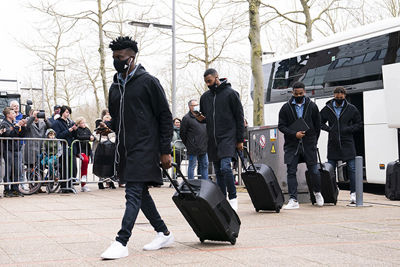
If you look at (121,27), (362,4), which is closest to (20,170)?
(362,4)

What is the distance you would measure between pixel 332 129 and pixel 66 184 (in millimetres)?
6013

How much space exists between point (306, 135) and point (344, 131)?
1051mm

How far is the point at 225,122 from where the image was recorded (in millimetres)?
8273

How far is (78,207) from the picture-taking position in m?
10.4

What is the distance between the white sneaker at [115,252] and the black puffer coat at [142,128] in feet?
1.96

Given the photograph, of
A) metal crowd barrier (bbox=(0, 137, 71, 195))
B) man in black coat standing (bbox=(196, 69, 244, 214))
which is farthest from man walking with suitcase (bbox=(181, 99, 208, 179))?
man in black coat standing (bbox=(196, 69, 244, 214))

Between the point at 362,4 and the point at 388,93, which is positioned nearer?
the point at 388,93

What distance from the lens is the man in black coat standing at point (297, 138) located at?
9539 mm

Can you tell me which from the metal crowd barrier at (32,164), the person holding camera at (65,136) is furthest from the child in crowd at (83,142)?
the metal crowd barrier at (32,164)

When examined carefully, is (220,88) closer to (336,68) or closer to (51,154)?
(51,154)

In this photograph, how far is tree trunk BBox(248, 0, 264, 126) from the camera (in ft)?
51.6

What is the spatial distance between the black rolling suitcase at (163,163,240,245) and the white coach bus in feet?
23.7

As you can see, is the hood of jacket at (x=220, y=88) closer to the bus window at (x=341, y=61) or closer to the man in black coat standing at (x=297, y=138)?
the man in black coat standing at (x=297, y=138)

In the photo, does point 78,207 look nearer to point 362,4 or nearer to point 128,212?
point 128,212
